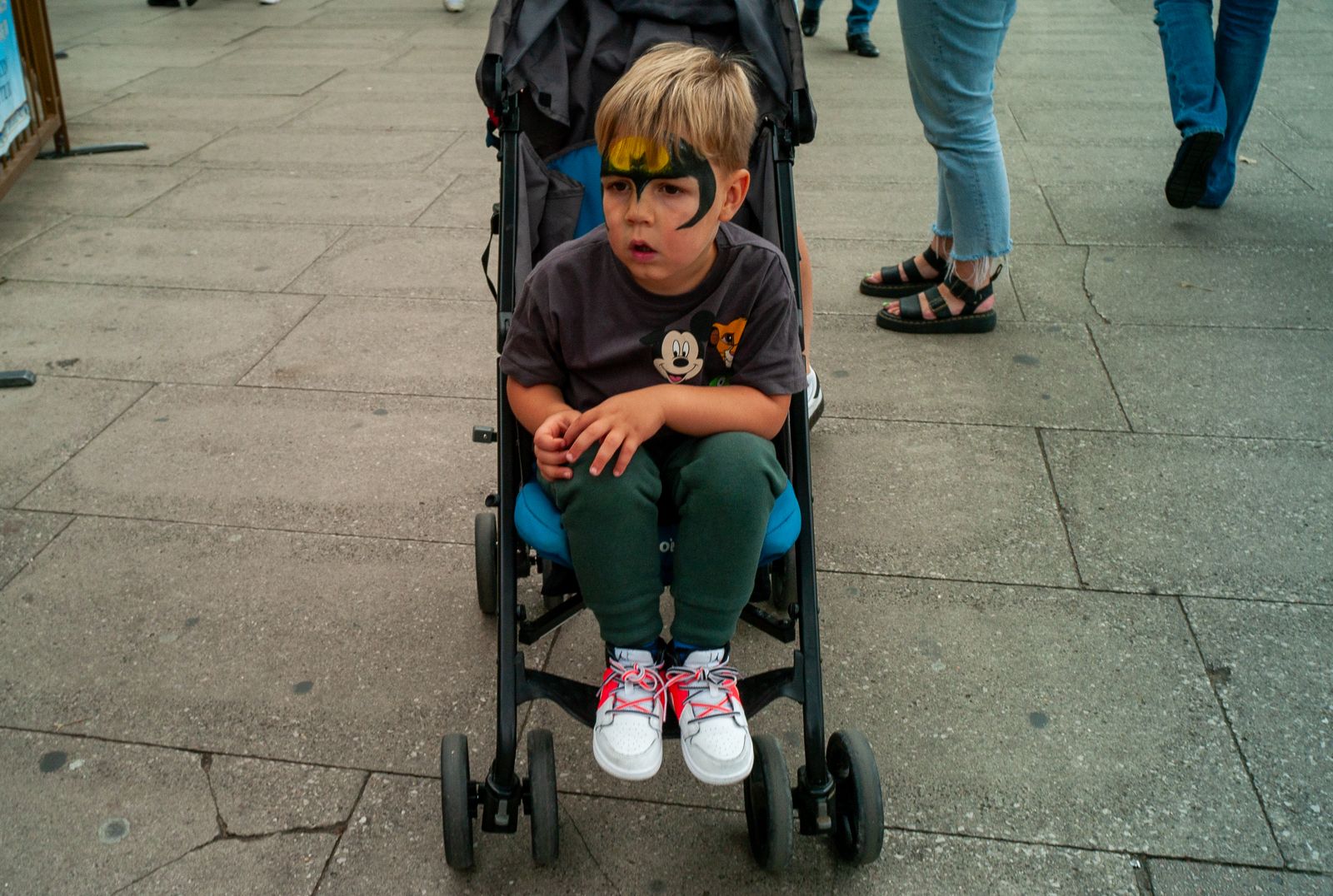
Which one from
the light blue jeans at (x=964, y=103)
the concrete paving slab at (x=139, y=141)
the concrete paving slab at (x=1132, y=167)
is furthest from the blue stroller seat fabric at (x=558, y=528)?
A: the concrete paving slab at (x=139, y=141)

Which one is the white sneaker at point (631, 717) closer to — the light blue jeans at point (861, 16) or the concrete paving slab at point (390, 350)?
the concrete paving slab at point (390, 350)

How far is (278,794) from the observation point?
2.41 metres

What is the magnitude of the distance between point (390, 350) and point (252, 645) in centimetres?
168

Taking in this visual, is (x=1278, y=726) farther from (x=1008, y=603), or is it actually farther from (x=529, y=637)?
(x=529, y=637)

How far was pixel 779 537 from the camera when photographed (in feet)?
7.19

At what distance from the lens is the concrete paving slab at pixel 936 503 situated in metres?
3.11

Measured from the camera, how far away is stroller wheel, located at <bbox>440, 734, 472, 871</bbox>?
2123 mm

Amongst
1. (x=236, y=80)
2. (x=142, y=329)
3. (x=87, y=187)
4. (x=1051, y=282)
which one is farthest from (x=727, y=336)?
(x=236, y=80)

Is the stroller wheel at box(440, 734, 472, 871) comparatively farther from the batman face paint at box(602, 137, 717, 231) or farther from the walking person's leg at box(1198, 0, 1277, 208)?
the walking person's leg at box(1198, 0, 1277, 208)

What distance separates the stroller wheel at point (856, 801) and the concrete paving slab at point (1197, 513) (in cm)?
112

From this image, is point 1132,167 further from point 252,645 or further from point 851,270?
point 252,645

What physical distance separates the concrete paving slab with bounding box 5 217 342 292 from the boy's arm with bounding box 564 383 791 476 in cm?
317

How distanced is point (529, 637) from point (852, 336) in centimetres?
232

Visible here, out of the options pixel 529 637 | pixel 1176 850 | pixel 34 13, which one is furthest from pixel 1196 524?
pixel 34 13
